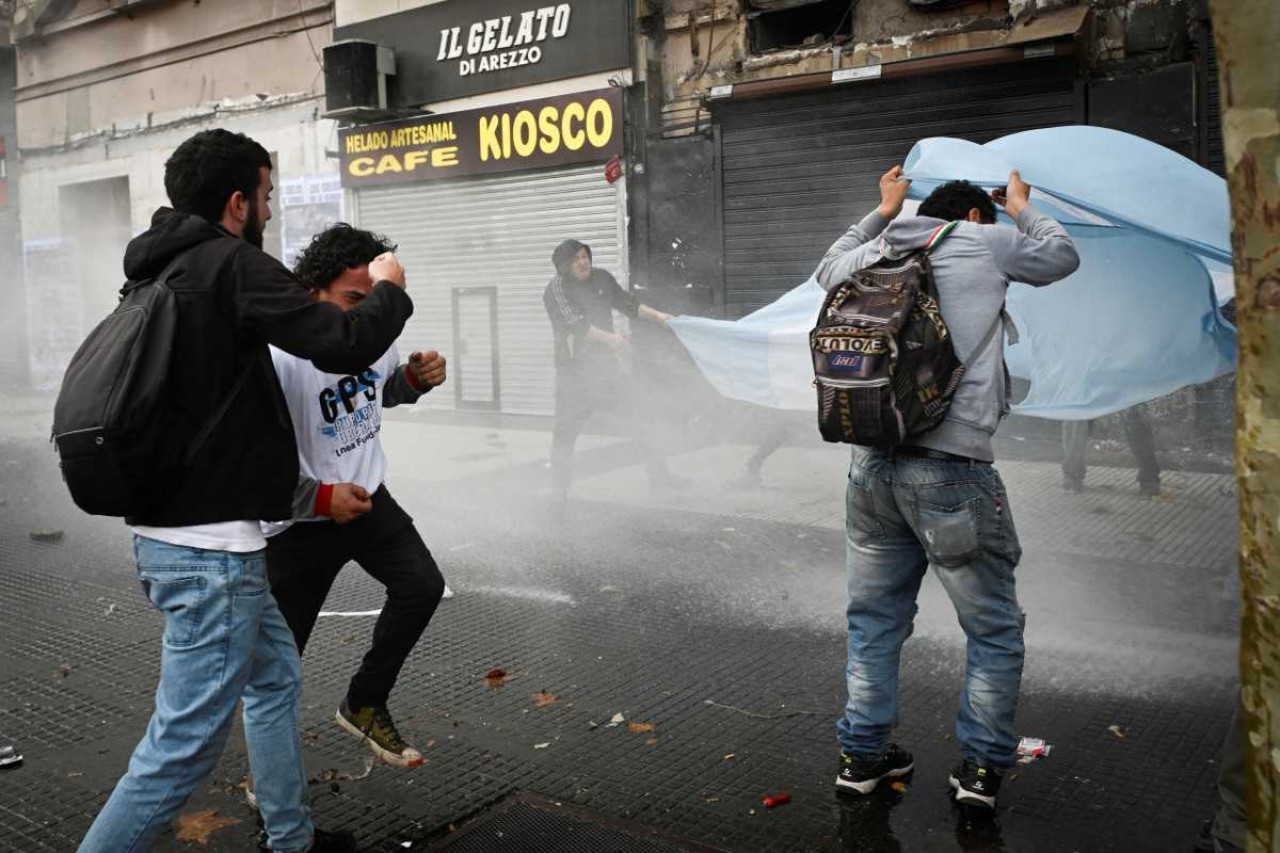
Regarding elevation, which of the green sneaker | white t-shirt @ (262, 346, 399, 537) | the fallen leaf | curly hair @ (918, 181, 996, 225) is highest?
curly hair @ (918, 181, 996, 225)

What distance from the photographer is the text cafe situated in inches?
509

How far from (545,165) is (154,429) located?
11.2 metres

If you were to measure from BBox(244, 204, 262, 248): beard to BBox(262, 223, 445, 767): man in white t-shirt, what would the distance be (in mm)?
421

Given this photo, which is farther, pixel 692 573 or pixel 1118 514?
pixel 1118 514

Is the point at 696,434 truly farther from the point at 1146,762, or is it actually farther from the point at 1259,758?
the point at 1259,758

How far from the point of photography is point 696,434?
401 inches

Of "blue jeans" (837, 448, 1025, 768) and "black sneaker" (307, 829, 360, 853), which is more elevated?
"blue jeans" (837, 448, 1025, 768)

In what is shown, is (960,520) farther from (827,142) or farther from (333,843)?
(827,142)

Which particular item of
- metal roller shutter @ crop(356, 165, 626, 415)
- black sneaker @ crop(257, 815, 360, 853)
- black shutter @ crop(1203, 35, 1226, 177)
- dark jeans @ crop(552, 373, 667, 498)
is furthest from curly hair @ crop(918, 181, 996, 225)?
metal roller shutter @ crop(356, 165, 626, 415)

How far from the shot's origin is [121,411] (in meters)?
2.44

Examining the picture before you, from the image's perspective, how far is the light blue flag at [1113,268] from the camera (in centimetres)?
489

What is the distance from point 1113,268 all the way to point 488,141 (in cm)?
980

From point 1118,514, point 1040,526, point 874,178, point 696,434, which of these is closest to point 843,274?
point 1040,526

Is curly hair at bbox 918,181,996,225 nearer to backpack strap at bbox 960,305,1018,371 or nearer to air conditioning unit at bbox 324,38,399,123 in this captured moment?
backpack strap at bbox 960,305,1018,371
